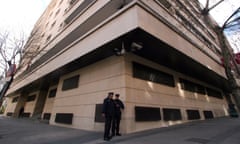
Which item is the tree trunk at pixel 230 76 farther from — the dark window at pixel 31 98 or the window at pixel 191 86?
the dark window at pixel 31 98

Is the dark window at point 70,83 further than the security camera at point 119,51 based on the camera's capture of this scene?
Yes

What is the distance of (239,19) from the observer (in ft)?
22.2

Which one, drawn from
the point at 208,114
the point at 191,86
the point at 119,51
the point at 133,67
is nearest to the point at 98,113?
the point at 133,67

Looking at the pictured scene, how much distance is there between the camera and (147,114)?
7.95 meters

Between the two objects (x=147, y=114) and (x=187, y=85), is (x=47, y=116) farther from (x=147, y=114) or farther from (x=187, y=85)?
(x=187, y=85)

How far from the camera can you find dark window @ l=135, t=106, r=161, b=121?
7543mm

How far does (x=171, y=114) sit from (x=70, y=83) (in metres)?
7.97

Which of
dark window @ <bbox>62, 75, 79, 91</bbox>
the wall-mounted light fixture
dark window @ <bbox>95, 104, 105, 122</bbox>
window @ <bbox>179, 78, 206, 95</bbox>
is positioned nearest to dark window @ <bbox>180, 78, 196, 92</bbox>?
window @ <bbox>179, 78, 206, 95</bbox>

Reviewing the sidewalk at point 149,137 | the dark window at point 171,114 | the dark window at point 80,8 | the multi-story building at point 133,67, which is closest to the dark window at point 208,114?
the multi-story building at point 133,67

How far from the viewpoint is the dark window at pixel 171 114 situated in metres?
9.02

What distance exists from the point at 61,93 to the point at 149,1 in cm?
986

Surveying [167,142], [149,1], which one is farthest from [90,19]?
[167,142]

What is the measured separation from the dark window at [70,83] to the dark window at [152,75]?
514 centimetres

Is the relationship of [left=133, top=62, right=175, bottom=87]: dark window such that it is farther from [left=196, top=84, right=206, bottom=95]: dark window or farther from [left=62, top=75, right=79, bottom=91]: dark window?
[left=62, top=75, right=79, bottom=91]: dark window
